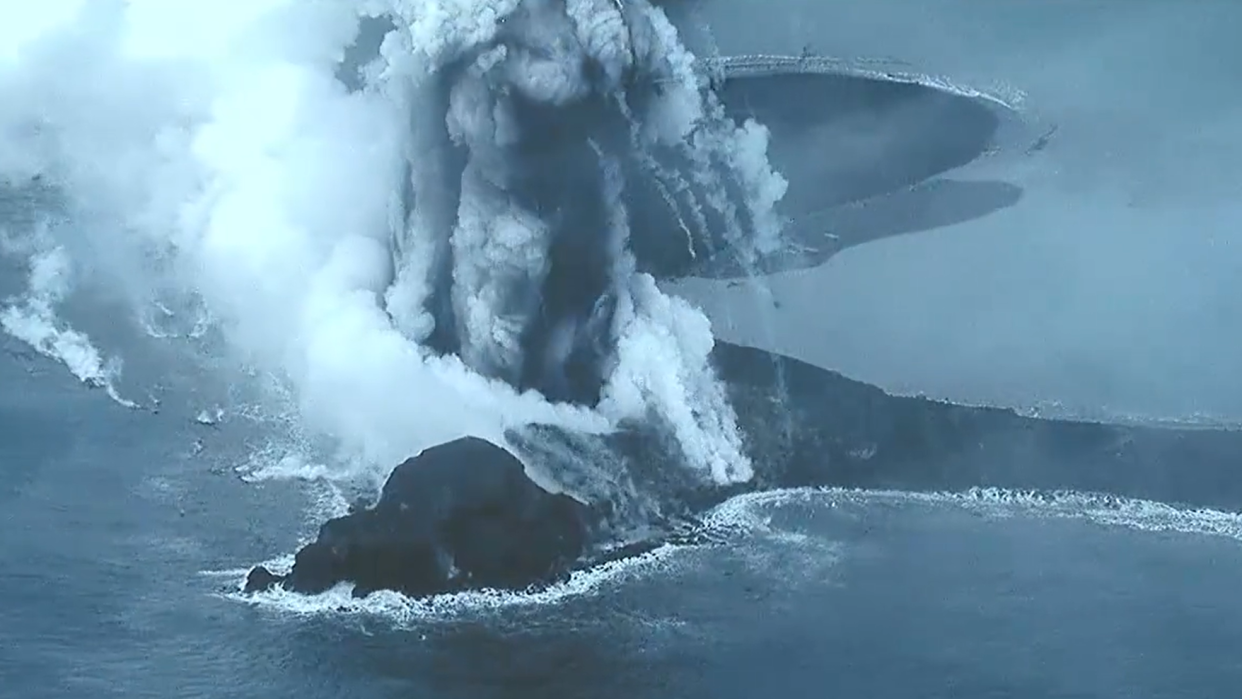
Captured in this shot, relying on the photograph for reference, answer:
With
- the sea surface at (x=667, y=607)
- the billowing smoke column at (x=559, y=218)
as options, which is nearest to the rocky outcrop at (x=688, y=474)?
the sea surface at (x=667, y=607)

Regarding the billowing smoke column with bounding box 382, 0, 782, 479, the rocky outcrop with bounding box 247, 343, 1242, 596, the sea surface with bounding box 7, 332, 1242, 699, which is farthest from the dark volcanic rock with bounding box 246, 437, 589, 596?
the billowing smoke column with bounding box 382, 0, 782, 479

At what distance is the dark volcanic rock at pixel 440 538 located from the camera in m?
59.9

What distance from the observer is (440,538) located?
198ft

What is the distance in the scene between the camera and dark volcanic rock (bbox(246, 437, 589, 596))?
5988cm

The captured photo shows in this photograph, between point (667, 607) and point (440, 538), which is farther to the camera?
point (440, 538)

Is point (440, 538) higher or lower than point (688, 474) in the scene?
lower

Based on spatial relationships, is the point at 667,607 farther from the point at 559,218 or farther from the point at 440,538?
the point at 559,218

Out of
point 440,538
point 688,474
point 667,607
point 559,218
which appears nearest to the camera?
point 667,607

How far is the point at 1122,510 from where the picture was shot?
212 ft

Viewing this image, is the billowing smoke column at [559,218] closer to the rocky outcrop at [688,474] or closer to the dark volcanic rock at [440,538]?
→ the rocky outcrop at [688,474]

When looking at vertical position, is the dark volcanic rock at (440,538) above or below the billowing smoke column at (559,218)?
below

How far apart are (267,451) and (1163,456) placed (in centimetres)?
2897

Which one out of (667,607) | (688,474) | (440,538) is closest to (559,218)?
(688,474)

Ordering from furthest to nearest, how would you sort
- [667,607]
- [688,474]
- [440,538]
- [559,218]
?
[559,218] → [688,474] → [440,538] → [667,607]
